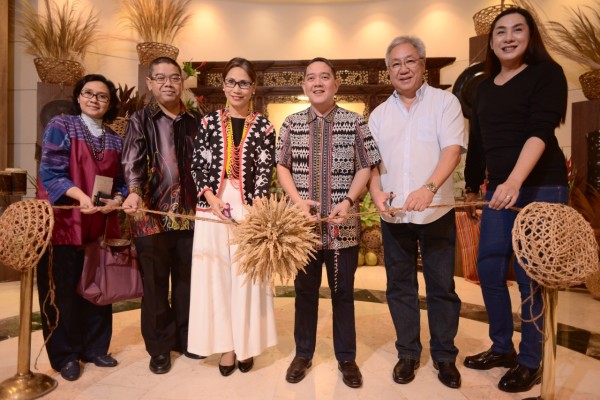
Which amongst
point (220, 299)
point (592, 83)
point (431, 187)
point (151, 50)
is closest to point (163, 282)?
point (220, 299)

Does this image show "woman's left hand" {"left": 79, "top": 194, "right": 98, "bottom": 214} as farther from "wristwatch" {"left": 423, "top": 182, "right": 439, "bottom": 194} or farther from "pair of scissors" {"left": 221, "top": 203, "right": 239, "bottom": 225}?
"wristwatch" {"left": 423, "top": 182, "right": 439, "bottom": 194}

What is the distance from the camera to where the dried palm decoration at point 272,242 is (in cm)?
183

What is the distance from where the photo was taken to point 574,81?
6.00 metres

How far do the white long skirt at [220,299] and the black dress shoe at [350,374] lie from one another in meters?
0.47

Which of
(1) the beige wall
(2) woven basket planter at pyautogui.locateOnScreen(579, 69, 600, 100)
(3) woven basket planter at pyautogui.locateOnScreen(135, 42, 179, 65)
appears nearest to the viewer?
(2) woven basket planter at pyautogui.locateOnScreen(579, 69, 600, 100)

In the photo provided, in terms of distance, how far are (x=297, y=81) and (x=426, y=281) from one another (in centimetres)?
565

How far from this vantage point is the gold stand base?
82.6 inches

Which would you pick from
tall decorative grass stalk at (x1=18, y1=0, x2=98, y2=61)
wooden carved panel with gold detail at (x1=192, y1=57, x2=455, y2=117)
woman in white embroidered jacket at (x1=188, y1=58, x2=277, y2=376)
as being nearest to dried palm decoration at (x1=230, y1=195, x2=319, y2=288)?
woman in white embroidered jacket at (x1=188, y1=58, x2=277, y2=376)

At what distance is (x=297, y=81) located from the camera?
24.2ft

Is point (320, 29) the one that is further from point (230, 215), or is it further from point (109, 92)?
point (230, 215)

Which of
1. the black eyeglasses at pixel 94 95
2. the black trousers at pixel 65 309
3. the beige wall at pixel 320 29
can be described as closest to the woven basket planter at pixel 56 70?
the beige wall at pixel 320 29

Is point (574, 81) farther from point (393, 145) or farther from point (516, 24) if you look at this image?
point (393, 145)

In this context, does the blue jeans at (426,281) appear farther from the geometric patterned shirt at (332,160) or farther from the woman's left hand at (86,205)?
the woman's left hand at (86,205)

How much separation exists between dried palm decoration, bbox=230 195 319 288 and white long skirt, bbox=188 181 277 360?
0.45 metres
